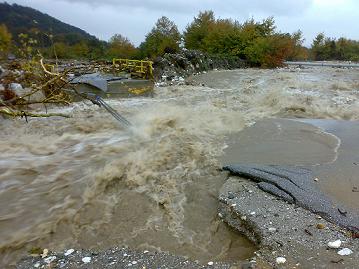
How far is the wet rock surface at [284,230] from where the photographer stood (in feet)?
10.8

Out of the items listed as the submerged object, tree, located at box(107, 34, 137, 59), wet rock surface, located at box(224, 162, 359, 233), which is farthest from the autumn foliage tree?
wet rock surface, located at box(224, 162, 359, 233)

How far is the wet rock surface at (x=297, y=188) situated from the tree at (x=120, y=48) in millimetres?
48797

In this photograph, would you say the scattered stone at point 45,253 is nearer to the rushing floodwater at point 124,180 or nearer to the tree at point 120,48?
the rushing floodwater at point 124,180

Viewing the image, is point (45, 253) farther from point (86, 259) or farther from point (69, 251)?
point (86, 259)

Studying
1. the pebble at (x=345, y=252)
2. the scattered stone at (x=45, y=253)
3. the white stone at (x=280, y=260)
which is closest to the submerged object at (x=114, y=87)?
the scattered stone at (x=45, y=253)

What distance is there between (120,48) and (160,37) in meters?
13.6

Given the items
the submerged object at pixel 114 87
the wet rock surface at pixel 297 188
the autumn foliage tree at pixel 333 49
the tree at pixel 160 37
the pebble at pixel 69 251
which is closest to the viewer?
the pebble at pixel 69 251

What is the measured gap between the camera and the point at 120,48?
59.1m

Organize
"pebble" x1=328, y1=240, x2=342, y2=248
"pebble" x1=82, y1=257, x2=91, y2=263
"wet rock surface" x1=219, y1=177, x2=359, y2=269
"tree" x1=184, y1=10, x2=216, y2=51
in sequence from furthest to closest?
"tree" x1=184, y1=10, x2=216, y2=51, "pebble" x1=82, y1=257, x2=91, y2=263, "pebble" x1=328, y1=240, x2=342, y2=248, "wet rock surface" x1=219, y1=177, x2=359, y2=269

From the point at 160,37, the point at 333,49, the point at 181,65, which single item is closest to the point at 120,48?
the point at 160,37

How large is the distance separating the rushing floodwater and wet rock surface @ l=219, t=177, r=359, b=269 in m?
0.19

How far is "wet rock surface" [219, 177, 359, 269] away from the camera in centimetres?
328

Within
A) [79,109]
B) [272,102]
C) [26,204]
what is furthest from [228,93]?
[26,204]

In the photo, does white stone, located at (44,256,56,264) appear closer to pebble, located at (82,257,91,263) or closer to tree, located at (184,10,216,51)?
pebble, located at (82,257,91,263)
